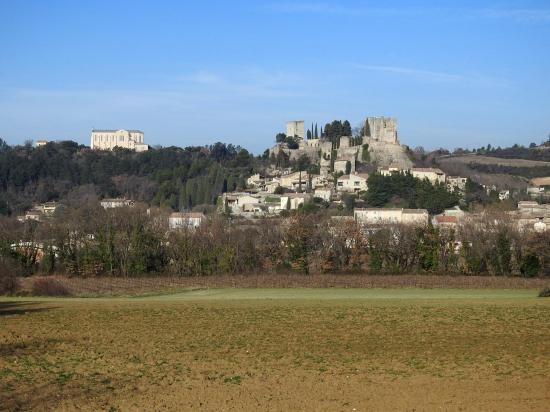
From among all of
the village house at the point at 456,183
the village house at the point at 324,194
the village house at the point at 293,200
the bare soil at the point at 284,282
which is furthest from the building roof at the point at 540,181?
the bare soil at the point at 284,282

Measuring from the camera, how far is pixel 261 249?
6294 centimetres

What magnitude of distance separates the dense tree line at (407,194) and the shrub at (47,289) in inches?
2715

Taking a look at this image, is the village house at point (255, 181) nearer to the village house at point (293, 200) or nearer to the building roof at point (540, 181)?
the village house at point (293, 200)

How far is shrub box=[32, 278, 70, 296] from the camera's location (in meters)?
44.8

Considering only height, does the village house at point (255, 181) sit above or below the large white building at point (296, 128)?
below

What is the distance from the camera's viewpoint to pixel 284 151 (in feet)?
542

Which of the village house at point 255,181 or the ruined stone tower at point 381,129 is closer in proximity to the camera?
the village house at point 255,181

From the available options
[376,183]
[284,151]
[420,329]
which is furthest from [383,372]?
[284,151]

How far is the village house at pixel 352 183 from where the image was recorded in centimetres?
12888

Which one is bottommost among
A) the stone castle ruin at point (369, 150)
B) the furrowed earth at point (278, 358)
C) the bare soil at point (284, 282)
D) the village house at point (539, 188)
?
the bare soil at point (284, 282)

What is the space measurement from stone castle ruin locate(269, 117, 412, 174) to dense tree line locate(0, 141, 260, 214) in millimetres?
15024

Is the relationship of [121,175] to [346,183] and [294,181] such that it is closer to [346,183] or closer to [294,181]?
[294,181]

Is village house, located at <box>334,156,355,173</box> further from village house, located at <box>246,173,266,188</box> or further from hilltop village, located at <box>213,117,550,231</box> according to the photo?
village house, located at <box>246,173,266,188</box>

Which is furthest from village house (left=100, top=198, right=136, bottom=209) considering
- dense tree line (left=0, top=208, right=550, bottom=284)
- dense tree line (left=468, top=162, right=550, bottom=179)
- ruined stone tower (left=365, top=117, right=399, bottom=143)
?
dense tree line (left=468, top=162, right=550, bottom=179)
